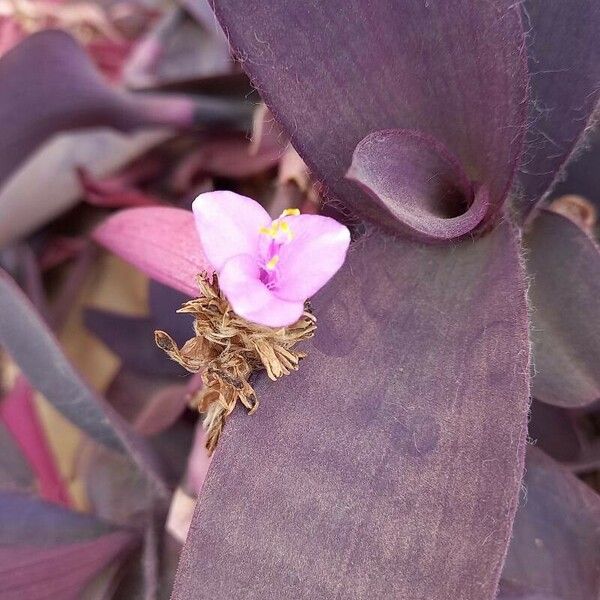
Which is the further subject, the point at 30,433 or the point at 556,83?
Result: the point at 30,433

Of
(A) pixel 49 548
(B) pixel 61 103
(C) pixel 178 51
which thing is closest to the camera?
(A) pixel 49 548

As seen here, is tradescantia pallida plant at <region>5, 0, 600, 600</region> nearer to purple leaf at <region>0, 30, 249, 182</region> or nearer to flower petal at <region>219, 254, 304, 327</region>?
flower petal at <region>219, 254, 304, 327</region>

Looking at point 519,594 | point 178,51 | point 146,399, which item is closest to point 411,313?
point 519,594

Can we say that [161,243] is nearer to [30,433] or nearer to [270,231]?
[270,231]

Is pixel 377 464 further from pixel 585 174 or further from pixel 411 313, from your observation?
pixel 585 174

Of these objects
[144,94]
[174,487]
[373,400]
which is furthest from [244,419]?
[144,94]

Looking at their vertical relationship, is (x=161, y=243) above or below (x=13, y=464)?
above

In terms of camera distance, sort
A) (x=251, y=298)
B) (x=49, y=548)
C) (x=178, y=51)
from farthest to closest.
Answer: (x=178, y=51) < (x=49, y=548) < (x=251, y=298)

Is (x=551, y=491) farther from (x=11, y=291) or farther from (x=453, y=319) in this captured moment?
(x=11, y=291)
